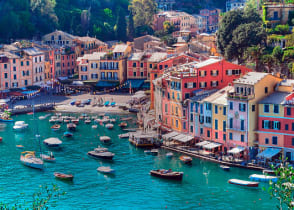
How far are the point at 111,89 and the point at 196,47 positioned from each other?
21.1m

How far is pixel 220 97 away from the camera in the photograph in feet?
299

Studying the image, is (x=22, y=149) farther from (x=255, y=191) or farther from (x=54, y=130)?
(x=255, y=191)

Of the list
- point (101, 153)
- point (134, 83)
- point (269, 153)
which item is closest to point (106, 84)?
point (134, 83)

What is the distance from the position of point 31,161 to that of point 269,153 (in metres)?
31.5

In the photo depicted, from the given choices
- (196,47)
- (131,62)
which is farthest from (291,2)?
(131,62)

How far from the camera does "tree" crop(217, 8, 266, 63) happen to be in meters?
118

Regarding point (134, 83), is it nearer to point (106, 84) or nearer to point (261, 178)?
point (106, 84)

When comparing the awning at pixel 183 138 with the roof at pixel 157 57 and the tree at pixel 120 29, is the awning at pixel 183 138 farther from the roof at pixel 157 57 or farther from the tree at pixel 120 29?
the tree at pixel 120 29

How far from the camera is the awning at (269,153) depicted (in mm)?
82062

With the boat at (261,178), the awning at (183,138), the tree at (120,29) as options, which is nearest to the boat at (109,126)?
the awning at (183,138)

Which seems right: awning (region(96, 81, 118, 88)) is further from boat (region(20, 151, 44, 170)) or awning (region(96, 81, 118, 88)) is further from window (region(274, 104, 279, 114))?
window (region(274, 104, 279, 114))

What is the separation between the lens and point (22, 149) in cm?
9688

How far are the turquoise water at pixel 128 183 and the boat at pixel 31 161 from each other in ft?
2.43

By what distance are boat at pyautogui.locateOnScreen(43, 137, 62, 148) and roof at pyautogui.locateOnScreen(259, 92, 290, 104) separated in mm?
31716
